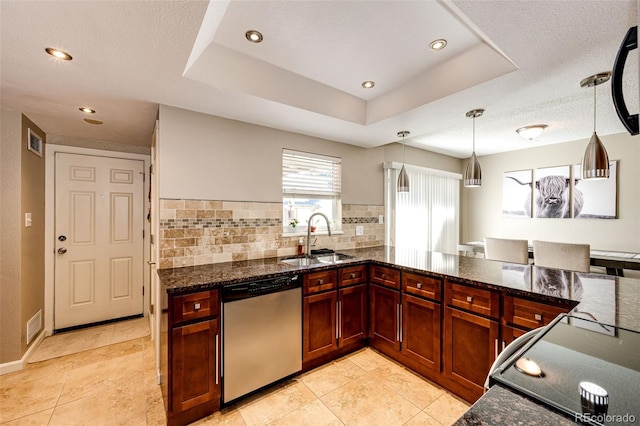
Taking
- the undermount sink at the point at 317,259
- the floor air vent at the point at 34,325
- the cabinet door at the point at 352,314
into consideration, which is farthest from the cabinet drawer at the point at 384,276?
the floor air vent at the point at 34,325

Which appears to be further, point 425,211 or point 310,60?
point 425,211

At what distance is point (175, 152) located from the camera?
2.31 metres

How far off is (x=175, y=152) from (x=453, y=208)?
4.50 meters

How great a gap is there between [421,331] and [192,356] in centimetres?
174

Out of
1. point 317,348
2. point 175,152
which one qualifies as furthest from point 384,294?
point 175,152

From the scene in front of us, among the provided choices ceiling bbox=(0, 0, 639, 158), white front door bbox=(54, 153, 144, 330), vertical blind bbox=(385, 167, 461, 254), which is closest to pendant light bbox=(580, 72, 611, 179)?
ceiling bbox=(0, 0, 639, 158)

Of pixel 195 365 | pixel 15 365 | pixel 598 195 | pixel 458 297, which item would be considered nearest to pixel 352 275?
pixel 458 297

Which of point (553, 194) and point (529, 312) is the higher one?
point (553, 194)

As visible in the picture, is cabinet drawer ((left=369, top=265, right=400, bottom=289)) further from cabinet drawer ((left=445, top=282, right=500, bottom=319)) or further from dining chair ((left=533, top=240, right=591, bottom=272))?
dining chair ((left=533, top=240, right=591, bottom=272))

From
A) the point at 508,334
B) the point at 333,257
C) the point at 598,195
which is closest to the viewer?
the point at 508,334

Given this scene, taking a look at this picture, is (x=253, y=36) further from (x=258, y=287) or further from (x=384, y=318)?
(x=384, y=318)

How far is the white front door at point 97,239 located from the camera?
124 inches

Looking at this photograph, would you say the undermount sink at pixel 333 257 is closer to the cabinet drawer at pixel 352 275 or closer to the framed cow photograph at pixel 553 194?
the cabinet drawer at pixel 352 275

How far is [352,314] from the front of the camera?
2.60 m
